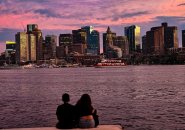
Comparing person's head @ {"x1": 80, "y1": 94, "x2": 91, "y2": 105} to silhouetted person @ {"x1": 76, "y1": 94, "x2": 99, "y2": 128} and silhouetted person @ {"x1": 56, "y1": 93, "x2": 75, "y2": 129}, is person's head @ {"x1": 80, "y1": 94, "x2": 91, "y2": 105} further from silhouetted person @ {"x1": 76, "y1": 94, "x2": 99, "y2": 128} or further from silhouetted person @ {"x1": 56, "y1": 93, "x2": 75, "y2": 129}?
silhouetted person @ {"x1": 56, "y1": 93, "x2": 75, "y2": 129}

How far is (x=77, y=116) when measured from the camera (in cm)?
2172

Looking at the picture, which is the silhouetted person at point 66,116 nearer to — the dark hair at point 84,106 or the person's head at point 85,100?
the dark hair at point 84,106

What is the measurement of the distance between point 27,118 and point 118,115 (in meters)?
8.26

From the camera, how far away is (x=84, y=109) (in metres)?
21.5

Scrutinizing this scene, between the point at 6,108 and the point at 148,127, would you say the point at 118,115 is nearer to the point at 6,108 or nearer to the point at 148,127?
the point at 148,127

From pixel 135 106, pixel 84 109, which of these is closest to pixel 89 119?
pixel 84 109

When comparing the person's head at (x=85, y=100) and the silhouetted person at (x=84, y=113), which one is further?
the silhouetted person at (x=84, y=113)

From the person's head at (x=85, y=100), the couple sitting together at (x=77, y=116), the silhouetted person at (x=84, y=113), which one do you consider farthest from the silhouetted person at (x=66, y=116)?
the person's head at (x=85, y=100)

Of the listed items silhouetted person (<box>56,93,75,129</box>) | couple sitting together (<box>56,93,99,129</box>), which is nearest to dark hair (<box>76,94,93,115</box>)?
couple sitting together (<box>56,93,99,129</box>)

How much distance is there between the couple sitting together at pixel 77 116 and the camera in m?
21.5

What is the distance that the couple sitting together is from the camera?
2145 cm

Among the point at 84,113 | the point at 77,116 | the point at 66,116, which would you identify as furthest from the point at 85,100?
the point at 66,116

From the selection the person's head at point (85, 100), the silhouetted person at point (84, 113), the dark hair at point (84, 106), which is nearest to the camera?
the person's head at point (85, 100)

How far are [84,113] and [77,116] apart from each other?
372 millimetres
